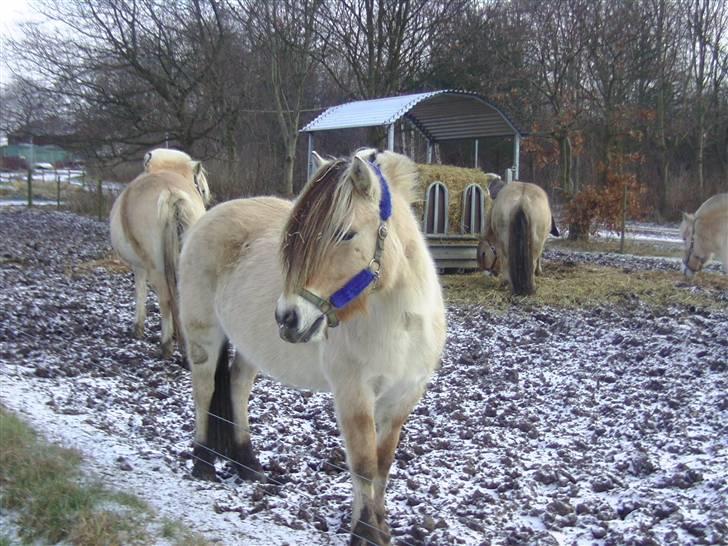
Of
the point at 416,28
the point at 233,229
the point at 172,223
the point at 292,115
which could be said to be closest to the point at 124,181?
the point at 292,115

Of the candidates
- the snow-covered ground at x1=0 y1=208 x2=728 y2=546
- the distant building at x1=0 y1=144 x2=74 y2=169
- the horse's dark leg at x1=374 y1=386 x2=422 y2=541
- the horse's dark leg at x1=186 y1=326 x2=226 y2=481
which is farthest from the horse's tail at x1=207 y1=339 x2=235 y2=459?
the distant building at x1=0 y1=144 x2=74 y2=169

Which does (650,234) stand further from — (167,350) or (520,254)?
(167,350)

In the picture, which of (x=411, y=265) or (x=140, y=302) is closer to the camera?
(x=411, y=265)

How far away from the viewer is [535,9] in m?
19.6

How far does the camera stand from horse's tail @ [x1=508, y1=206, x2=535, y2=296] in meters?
9.41

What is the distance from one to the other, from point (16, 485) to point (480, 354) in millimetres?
4725

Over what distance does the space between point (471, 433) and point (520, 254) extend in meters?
5.12

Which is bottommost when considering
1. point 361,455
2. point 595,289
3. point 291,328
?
point 361,455

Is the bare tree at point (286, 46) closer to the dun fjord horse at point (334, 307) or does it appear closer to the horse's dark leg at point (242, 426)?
the horse's dark leg at point (242, 426)

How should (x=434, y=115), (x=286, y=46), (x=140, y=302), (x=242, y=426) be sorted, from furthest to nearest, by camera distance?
(x=286, y=46) < (x=434, y=115) < (x=140, y=302) < (x=242, y=426)

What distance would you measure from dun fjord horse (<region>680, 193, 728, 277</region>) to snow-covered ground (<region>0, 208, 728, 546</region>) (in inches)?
95.8

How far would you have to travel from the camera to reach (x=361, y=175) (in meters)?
2.66

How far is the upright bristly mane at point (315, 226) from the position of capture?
2568mm

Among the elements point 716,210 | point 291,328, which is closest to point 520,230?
point 716,210
